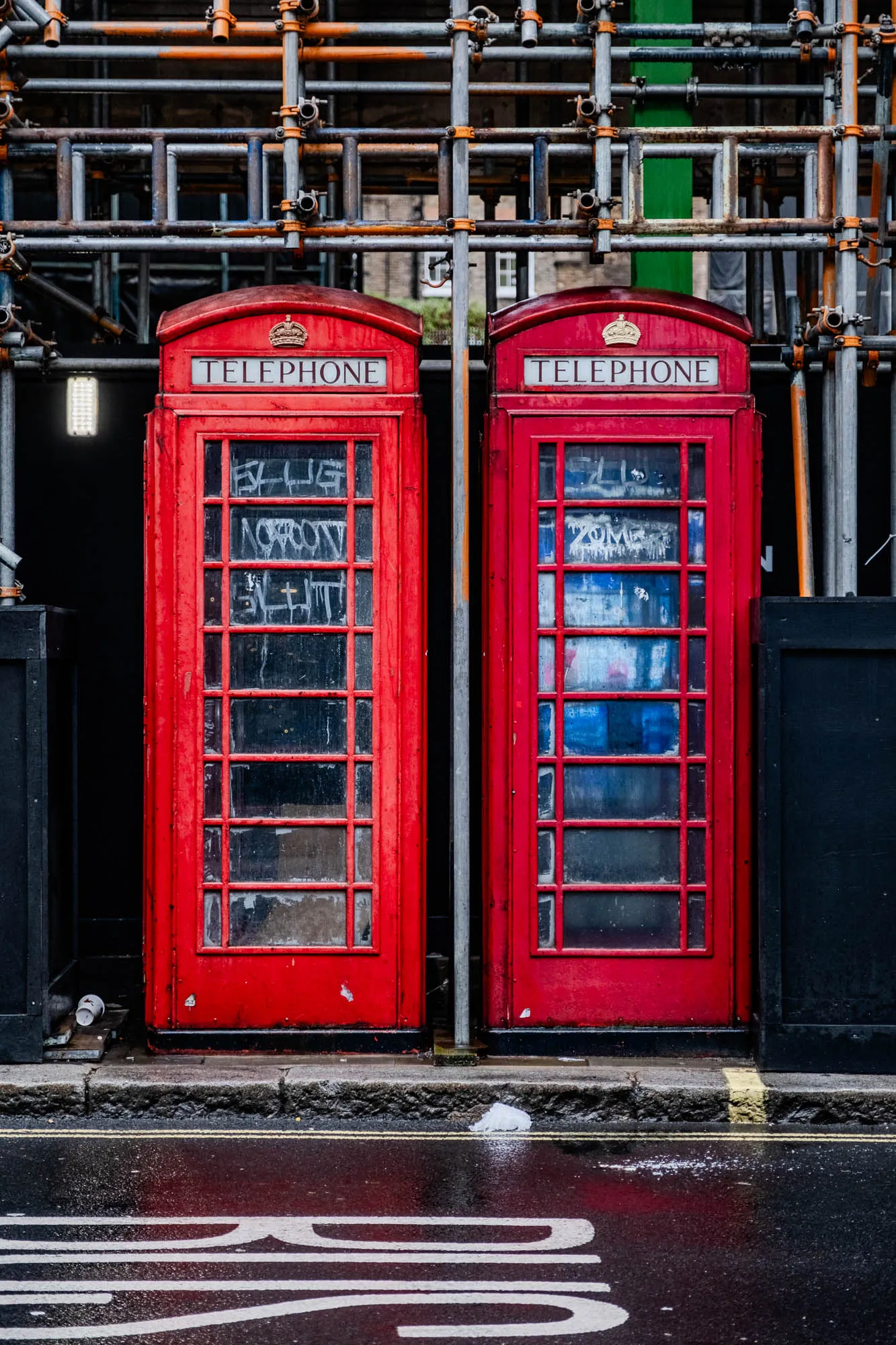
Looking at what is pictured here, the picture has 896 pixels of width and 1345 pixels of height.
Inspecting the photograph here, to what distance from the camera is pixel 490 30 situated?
6535 millimetres

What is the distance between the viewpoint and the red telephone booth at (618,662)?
6.39 m

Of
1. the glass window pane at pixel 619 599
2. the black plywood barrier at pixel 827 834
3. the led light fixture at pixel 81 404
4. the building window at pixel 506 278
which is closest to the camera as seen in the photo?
the black plywood barrier at pixel 827 834

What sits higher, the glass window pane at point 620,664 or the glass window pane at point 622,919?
the glass window pane at point 620,664

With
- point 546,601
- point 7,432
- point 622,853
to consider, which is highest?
point 7,432

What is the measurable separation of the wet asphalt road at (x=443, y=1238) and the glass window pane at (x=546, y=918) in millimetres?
932

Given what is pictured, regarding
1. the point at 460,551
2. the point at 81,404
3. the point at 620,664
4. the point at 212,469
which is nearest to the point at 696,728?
the point at 620,664

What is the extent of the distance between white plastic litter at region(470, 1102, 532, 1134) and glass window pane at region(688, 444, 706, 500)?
9.07 feet

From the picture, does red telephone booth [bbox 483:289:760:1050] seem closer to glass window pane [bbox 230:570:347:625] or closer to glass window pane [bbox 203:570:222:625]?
glass window pane [bbox 230:570:347:625]

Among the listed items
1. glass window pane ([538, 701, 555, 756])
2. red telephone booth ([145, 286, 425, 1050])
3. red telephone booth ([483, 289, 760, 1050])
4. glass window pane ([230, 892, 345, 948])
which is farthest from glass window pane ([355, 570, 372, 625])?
glass window pane ([230, 892, 345, 948])

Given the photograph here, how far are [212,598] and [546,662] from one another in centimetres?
153

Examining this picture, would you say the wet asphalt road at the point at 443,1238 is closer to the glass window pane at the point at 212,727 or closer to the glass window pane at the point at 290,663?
the glass window pane at the point at 212,727

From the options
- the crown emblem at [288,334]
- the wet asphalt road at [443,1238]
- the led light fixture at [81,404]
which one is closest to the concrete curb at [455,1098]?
the wet asphalt road at [443,1238]

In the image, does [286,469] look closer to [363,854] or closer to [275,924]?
[363,854]

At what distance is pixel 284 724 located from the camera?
21.2ft
